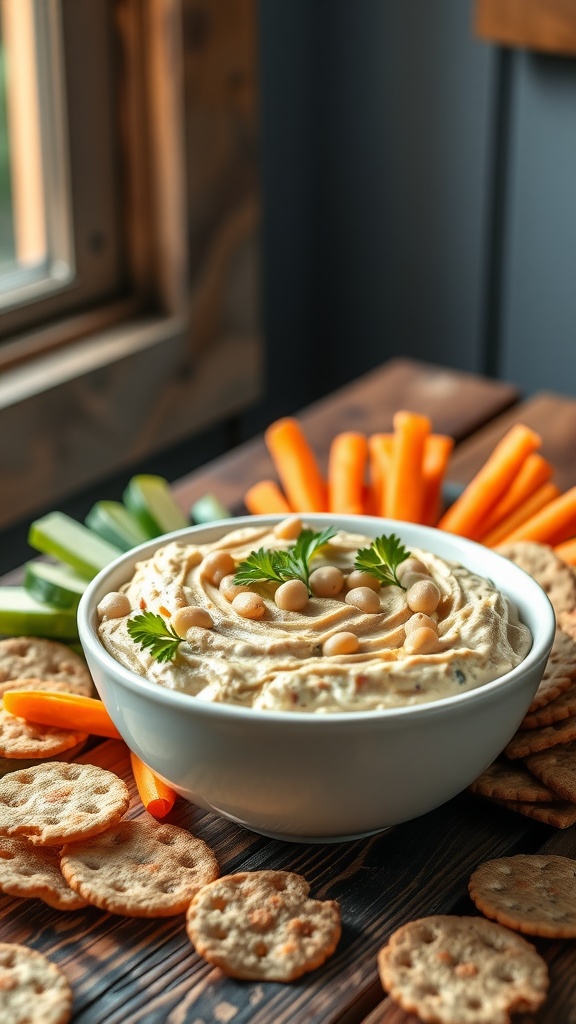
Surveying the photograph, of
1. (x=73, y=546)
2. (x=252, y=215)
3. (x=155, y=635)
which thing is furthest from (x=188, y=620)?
(x=252, y=215)

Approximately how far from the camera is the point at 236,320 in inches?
133

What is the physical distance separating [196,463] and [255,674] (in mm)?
2536

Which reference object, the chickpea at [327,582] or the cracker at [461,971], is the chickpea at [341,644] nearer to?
the chickpea at [327,582]

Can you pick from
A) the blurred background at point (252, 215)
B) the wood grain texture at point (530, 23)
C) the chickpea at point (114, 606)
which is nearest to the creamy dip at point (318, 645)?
the chickpea at point (114, 606)

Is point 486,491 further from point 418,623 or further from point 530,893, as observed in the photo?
point 530,893

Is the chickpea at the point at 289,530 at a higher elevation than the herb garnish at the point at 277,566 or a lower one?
lower

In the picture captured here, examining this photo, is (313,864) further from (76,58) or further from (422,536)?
(76,58)

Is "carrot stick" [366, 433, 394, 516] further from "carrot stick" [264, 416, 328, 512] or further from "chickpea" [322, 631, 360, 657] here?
"chickpea" [322, 631, 360, 657]

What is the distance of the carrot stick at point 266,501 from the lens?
1824 millimetres

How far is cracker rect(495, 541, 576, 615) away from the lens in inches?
59.2

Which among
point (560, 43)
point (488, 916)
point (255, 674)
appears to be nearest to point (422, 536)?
point (255, 674)

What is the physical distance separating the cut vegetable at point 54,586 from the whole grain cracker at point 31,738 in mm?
192

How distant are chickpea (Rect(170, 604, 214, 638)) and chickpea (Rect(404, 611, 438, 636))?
0.65 ft

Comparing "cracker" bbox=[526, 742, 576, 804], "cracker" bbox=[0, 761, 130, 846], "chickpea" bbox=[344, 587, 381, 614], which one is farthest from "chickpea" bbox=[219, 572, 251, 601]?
"cracker" bbox=[526, 742, 576, 804]
